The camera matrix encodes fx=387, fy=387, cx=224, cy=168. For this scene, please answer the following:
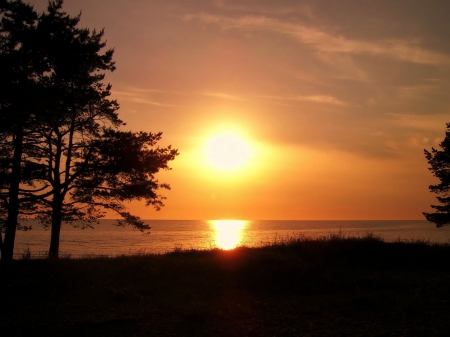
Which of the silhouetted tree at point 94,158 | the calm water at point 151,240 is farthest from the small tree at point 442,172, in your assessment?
the silhouetted tree at point 94,158

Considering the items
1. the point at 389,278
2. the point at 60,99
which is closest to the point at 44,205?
the point at 60,99

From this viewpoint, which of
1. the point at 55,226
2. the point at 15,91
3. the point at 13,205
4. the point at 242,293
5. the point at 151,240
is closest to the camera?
the point at 242,293

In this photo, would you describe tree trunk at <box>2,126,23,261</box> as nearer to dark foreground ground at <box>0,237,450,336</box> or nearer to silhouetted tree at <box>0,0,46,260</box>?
silhouetted tree at <box>0,0,46,260</box>

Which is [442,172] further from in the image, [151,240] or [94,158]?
[151,240]

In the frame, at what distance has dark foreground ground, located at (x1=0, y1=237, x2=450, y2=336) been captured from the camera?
8203 millimetres

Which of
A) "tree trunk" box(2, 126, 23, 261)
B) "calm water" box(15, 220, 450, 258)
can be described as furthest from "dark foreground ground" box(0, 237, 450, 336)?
"calm water" box(15, 220, 450, 258)

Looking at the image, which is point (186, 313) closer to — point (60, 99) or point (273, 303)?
point (273, 303)

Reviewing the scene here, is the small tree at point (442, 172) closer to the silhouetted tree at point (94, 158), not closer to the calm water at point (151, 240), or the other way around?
the calm water at point (151, 240)

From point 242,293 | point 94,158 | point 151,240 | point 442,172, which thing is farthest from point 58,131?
point 151,240

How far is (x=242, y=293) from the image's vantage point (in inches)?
434

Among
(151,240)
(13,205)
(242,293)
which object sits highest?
(13,205)

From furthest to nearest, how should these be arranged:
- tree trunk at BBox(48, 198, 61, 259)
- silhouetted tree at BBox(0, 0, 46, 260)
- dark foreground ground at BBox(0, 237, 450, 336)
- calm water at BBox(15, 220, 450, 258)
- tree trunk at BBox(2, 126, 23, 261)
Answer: calm water at BBox(15, 220, 450, 258) < tree trunk at BBox(48, 198, 61, 259) < tree trunk at BBox(2, 126, 23, 261) < silhouetted tree at BBox(0, 0, 46, 260) < dark foreground ground at BBox(0, 237, 450, 336)

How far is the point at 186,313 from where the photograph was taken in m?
9.14

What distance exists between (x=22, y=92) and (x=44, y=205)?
7083 millimetres
